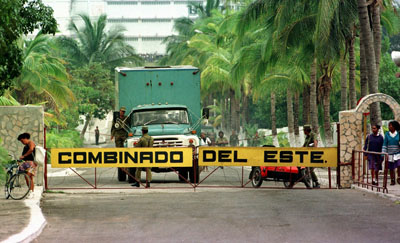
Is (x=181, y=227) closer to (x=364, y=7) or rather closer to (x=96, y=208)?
(x=96, y=208)

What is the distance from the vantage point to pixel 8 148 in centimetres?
2111

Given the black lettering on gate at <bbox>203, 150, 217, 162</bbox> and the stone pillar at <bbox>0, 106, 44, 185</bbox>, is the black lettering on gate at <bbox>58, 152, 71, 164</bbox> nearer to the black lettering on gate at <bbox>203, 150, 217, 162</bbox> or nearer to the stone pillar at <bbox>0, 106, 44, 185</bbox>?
the stone pillar at <bbox>0, 106, 44, 185</bbox>

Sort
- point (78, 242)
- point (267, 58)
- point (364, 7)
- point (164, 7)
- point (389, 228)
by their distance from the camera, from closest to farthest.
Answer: point (78, 242), point (389, 228), point (364, 7), point (267, 58), point (164, 7)

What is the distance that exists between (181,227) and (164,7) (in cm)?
15270

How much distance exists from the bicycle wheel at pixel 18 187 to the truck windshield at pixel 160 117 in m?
7.38

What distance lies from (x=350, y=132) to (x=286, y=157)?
7.14 ft

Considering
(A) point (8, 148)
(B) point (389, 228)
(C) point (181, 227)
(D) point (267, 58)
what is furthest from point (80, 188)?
(D) point (267, 58)

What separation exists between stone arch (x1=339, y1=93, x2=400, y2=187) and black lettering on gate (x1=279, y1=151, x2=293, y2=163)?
5.25 feet

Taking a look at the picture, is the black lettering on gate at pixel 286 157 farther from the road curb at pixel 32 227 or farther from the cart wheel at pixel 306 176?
the road curb at pixel 32 227

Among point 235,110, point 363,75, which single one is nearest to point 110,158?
point 363,75

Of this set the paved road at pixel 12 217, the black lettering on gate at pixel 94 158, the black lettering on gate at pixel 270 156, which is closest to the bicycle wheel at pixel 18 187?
the paved road at pixel 12 217

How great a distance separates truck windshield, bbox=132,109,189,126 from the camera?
80.9 feet

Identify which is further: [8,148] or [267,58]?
[267,58]

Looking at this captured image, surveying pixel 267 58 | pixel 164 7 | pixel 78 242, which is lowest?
pixel 78 242
